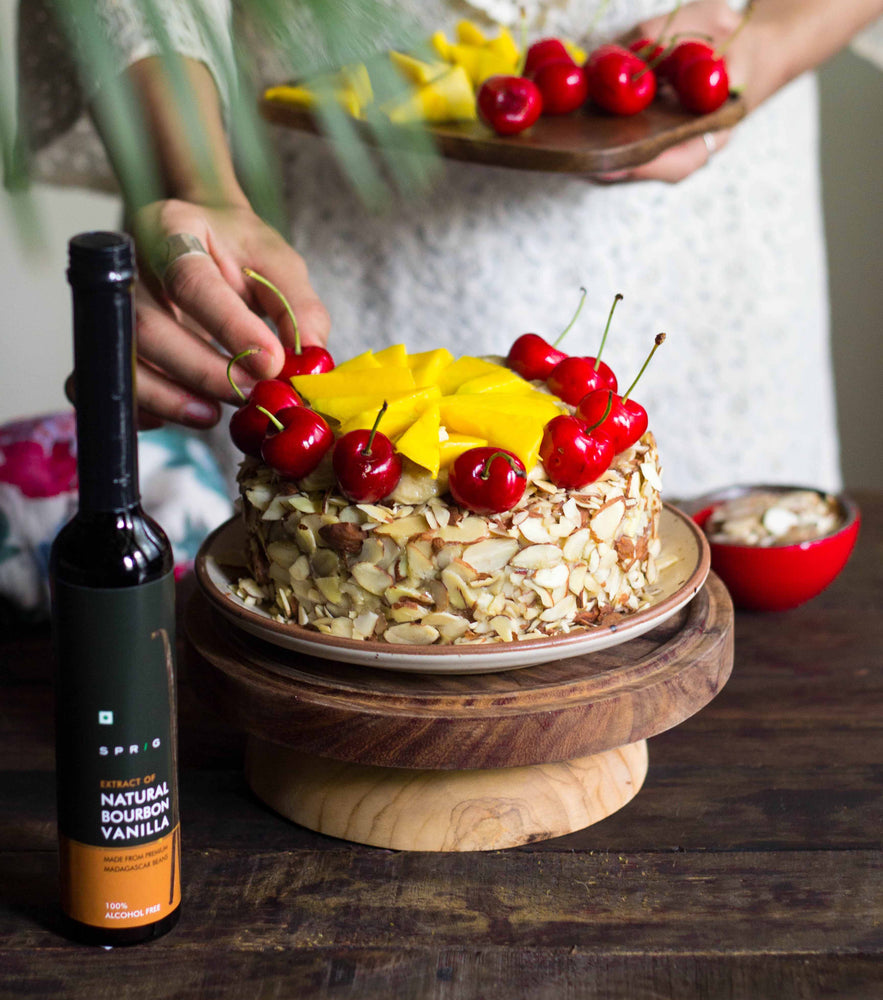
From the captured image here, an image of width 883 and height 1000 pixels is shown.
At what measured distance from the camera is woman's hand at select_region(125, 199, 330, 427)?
0.92 m

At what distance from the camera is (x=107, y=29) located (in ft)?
0.87

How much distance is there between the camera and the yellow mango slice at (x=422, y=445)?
0.77 metres

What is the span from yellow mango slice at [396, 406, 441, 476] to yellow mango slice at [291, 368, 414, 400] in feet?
0.17

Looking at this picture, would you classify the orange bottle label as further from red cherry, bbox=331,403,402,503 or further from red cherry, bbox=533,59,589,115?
red cherry, bbox=533,59,589,115

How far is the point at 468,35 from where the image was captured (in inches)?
52.4

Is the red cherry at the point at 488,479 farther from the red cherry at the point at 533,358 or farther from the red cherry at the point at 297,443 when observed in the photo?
the red cherry at the point at 533,358

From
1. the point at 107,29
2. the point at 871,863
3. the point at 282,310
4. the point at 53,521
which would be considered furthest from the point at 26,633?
the point at 107,29

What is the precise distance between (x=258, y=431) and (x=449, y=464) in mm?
164

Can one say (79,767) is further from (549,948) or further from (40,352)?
(40,352)

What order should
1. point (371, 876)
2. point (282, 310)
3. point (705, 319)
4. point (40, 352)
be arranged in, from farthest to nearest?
point (40, 352), point (705, 319), point (282, 310), point (371, 876)

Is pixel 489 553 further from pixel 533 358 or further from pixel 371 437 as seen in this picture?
pixel 533 358

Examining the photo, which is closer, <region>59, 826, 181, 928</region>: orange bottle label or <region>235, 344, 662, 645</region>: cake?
<region>59, 826, 181, 928</region>: orange bottle label

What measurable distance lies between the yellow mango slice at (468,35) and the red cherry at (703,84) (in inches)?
9.8

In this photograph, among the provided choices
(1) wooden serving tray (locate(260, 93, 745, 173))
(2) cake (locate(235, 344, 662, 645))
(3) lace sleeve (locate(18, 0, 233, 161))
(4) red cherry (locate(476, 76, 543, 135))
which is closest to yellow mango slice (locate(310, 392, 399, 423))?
(2) cake (locate(235, 344, 662, 645))
